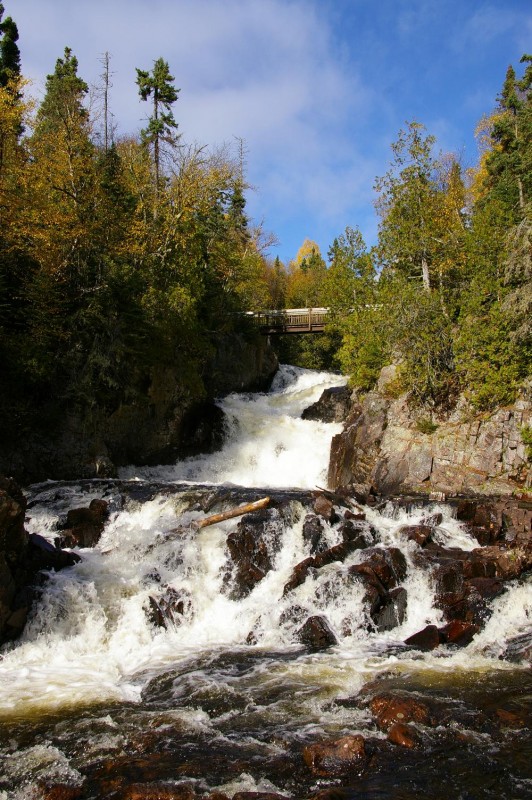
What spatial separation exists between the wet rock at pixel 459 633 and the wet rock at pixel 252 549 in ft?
12.1

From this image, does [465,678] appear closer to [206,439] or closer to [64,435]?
[64,435]

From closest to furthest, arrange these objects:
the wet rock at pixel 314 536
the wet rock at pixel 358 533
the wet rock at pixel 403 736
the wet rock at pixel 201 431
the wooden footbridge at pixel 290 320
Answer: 1. the wet rock at pixel 403 736
2. the wet rock at pixel 358 533
3. the wet rock at pixel 314 536
4. the wet rock at pixel 201 431
5. the wooden footbridge at pixel 290 320

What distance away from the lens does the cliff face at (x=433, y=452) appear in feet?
52.8

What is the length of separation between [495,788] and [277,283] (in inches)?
2157

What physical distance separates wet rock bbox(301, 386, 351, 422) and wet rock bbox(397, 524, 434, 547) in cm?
1346

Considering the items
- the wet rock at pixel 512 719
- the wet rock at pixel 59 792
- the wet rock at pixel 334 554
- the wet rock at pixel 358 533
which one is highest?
the wet rock at pixel 358 533

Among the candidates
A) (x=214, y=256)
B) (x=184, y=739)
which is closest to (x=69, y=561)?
(x=184, y=739)

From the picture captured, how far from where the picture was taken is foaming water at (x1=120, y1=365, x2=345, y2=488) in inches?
831

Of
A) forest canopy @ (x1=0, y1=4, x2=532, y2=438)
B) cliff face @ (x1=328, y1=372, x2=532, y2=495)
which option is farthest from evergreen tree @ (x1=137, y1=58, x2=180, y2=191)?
cliff face @ (x1=328, y1=372, x2=532, y2=495)

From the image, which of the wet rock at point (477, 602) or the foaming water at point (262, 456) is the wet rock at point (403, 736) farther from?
the foaming water at point (262, 456)

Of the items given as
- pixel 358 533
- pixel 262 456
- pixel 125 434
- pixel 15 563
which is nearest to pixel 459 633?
pixel 358 533

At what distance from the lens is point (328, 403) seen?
2658 cm

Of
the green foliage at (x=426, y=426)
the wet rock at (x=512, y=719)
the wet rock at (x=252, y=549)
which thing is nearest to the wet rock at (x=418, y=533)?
the wet rock at (x=252, y=549)

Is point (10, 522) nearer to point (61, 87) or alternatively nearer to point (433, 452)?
point (433, 452)
